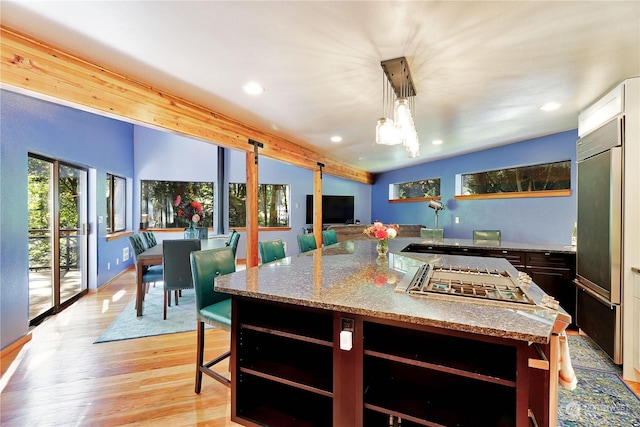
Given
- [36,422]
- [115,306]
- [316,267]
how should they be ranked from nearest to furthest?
[36,422] < [316,267] < [115,306]

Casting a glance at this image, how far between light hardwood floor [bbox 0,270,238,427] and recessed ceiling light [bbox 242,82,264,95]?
2.44m

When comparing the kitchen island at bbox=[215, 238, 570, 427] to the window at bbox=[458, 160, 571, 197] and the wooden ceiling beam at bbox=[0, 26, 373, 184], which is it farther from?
the window at bbox=[458, 160, 571, 197]

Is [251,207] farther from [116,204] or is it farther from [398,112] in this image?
[116,204]

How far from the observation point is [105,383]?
2119 mm

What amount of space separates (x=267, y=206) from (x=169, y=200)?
2296 mm

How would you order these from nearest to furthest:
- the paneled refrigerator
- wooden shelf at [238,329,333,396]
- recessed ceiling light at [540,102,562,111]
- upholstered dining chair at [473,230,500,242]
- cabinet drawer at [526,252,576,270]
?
1. wooden shelf at [238,329,333,396]
2. the paneled refrigerator
3. recessed ceiling light at [540,102,562,111]
4. cabinet drawer at [526,252,576,270]
5. upholstered dining chair at [473,230,500,242]

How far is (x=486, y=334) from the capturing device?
102 cm

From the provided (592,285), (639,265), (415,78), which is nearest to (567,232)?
(592,285)

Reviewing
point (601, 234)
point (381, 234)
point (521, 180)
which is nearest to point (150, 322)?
point (381, 234)

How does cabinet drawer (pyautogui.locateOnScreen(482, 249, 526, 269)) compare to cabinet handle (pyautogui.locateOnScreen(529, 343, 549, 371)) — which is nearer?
cabinet handle (pyautogui.locateOnScreen(529, 343, 549, 371))

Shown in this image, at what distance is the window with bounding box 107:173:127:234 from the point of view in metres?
5.45

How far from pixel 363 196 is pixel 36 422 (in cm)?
709

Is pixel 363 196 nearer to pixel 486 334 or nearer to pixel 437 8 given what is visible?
pixel 437 8

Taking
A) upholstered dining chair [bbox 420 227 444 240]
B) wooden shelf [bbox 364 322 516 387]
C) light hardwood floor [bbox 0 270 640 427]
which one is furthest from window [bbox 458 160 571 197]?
wooden shelf [bbox 364 322 516 387]
